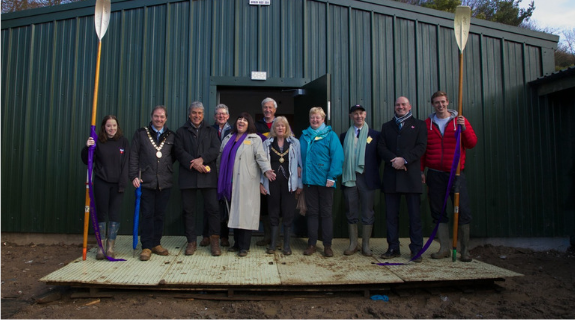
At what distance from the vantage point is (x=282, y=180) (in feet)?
14.3

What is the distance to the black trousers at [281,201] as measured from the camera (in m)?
4.36

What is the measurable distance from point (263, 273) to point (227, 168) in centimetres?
131

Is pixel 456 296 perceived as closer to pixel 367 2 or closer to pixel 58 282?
pixel 58 282

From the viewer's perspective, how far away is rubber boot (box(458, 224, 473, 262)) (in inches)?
168

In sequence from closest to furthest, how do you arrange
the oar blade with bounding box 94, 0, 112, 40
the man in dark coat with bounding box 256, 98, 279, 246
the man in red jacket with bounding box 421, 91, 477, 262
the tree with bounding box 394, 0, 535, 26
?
the man in red jacket with bounding box 421, 91, 477, 262
the oar blade with bounding box 94, 0, 112, 40
the man in dark coat with bounding box 256, 98, 279, 246
the tree with bounding box 394, 0, 535, 26

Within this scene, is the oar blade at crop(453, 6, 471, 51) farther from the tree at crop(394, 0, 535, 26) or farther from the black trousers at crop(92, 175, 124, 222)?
the tree at crop(394, 0, 535, 26)

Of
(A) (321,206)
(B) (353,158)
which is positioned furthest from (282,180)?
(B) (353,158)

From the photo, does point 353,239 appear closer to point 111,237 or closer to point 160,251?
point 160,251

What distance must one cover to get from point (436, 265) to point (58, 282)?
150 inches

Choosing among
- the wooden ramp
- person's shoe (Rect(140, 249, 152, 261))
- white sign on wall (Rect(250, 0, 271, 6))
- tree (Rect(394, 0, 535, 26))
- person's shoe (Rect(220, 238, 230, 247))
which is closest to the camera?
the wooden ramp

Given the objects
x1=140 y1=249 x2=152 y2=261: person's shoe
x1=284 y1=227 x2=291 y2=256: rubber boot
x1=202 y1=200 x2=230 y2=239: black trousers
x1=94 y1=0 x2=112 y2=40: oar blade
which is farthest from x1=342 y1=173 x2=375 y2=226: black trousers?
x1=94 y1=0 x2=112 y2=40: oar blade

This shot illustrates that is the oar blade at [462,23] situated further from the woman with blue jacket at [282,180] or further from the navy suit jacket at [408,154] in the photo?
the woman with blue jacket at [282,180]

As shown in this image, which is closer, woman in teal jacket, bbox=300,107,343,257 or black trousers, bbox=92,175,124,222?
black trousers, bbox=92,175,124,222

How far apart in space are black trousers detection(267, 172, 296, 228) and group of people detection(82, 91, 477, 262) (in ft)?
0.04
